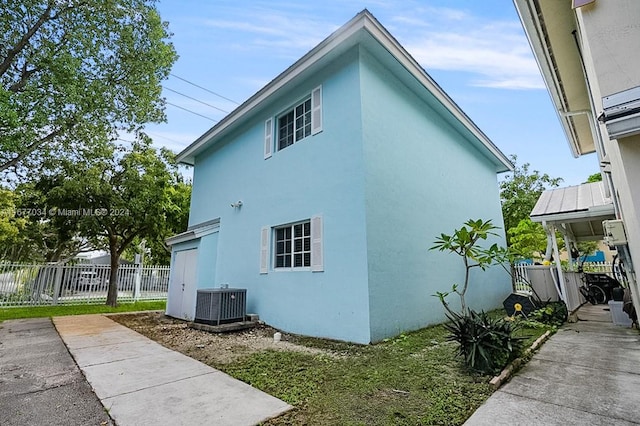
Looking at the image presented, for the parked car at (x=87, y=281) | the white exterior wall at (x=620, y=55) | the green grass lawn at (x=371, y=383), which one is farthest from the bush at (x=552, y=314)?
the parked car at (x=87, y=281)

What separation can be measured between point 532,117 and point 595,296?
630 centimetres

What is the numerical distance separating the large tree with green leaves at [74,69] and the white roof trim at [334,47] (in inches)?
104

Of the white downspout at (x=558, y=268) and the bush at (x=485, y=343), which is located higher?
the white downspout at (x=558, y=268)

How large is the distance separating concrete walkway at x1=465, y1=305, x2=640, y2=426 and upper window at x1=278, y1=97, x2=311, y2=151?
6017 millimetres

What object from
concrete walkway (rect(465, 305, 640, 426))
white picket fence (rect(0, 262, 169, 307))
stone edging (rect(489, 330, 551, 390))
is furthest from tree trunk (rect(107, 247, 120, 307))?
concrete walkway (rect(465, 305, 640, 426))

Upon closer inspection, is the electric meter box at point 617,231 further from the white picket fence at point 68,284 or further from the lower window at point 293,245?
the white picket fence at point 68,284

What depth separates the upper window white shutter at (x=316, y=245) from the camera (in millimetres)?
6078

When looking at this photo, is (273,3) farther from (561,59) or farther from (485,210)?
(485,210)

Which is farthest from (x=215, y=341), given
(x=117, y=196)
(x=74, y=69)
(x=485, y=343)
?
(x=117, y=196)

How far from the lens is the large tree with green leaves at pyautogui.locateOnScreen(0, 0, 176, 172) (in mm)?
7453

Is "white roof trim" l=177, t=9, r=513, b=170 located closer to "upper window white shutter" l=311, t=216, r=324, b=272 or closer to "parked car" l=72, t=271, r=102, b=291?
"upper window white shutter" l=311, t=216, r=324, b=272

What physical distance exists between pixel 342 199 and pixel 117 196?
10342 mm

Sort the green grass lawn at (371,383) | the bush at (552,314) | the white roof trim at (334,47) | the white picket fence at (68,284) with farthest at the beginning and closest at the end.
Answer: the white picket fence at (68,284) → the bush at (552,314) → the white roof trim at (334,47) → the green grass lawn at (371,383)

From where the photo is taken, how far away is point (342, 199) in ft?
19.5
